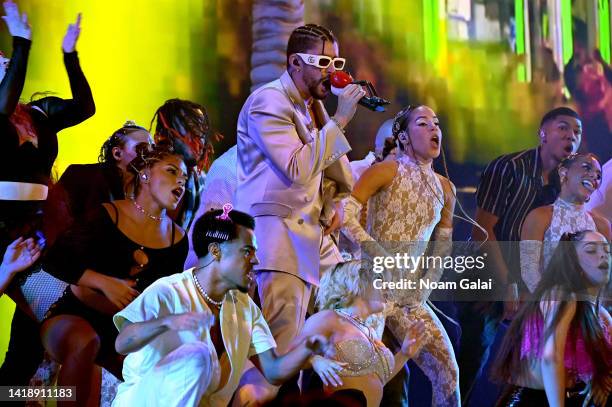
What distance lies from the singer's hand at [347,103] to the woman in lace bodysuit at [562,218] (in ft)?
5.16

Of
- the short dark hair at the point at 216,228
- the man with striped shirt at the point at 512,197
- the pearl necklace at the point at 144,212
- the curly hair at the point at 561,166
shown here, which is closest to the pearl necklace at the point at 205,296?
the short dark hair at the point at 216,228

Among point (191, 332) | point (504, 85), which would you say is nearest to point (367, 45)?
→ point (504, 85)

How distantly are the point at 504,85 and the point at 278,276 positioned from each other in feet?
6.88

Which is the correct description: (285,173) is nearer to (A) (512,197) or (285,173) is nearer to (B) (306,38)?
(B) (306,38)

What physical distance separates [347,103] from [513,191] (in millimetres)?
1635

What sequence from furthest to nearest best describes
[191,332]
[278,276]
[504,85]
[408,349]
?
[504,85] < [408,349] < [278,276] < [191,332]

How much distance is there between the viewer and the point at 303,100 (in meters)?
4.41

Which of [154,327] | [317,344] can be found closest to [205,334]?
[154,327]

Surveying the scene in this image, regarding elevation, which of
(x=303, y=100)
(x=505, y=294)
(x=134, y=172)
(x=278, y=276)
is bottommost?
(x=505, y=294)

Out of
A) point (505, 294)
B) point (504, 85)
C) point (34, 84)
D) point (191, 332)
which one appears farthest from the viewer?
point (504, 85)

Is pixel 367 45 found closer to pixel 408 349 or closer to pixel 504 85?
pixel 504 85

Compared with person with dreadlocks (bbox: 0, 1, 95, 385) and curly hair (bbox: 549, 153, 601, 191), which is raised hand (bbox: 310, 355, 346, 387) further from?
curly hair (bbox: 549, 153, 601, 191)

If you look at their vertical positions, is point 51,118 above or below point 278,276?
above

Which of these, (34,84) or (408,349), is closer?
(408,349)
